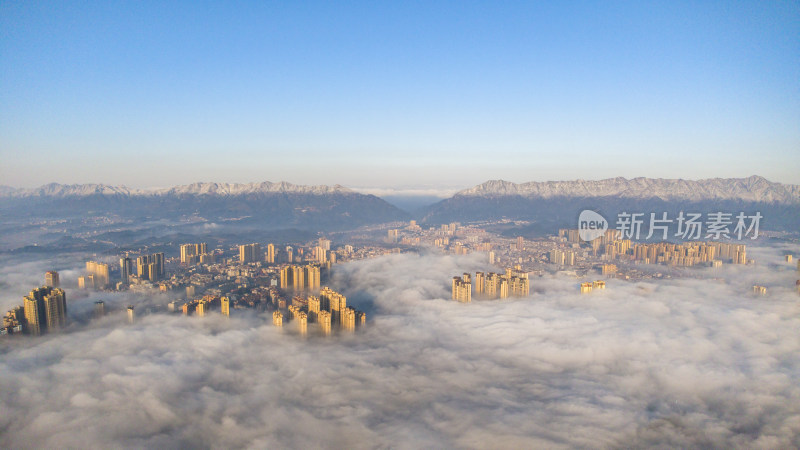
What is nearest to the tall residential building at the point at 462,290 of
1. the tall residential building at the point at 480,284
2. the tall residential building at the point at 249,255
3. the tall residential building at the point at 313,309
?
the tall residential building at the point at 480,284

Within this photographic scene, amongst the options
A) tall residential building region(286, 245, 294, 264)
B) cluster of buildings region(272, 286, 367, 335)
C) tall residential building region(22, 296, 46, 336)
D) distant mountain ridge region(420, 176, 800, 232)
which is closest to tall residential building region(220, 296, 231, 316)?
cluster of buildings region(272, 286, 367, 335)

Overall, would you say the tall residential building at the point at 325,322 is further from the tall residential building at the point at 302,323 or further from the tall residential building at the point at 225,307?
the tall residential building at the point at 225,307

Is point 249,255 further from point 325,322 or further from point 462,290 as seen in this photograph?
point 462,290

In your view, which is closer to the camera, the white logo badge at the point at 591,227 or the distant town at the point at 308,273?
the distant town at the point at 308,273

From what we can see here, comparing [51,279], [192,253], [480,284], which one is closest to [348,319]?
[480,284]

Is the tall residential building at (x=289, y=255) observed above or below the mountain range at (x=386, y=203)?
below

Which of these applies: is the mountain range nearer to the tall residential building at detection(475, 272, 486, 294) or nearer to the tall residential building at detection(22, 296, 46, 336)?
the tall residential building at detection(475, 272, 486, 294)

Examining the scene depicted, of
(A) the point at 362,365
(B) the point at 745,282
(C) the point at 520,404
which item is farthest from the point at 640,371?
(B) the point at 745,282
